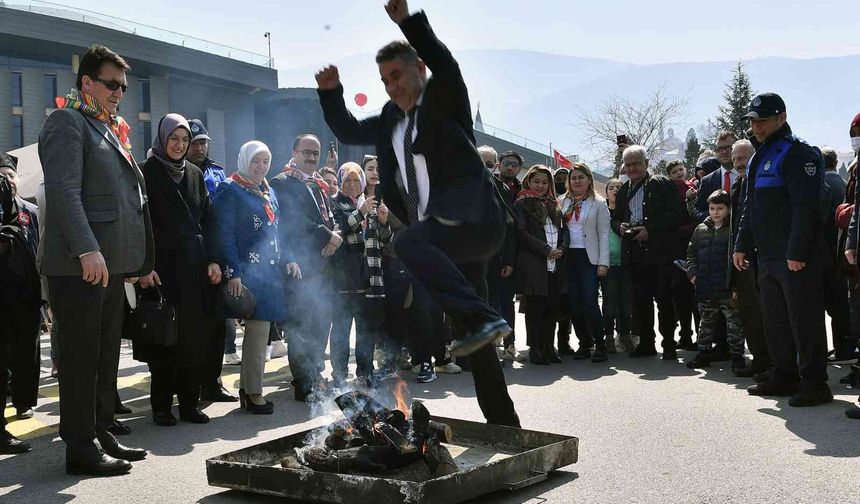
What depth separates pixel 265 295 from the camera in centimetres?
755

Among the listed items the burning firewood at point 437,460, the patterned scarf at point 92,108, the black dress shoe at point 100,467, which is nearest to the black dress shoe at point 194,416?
the black dress shoe at point 100,467

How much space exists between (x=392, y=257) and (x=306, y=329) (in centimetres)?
143

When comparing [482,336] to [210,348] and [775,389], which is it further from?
[775,389]

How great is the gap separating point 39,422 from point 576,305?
5946mm

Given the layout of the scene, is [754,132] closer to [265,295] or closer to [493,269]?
[493,269]

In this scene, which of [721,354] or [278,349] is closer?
[721,354]

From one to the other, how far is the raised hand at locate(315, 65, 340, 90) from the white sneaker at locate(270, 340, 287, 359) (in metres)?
6.62

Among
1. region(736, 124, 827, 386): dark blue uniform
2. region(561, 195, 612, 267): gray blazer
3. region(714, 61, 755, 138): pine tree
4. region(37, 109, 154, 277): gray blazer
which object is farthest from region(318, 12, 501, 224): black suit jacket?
region(714, 61, 755, 138): pine tree

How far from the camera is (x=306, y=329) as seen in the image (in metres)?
8.31

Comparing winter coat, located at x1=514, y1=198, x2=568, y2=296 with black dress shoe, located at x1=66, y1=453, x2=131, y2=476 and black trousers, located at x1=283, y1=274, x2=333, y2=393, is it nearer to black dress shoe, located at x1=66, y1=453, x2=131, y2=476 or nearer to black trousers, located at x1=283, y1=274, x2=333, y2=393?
black trousers, located at x1=283, y1=274, x2=333, y2=393

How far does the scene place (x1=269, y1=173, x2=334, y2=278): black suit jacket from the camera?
27.0 feet

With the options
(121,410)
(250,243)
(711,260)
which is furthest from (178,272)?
(711,260)

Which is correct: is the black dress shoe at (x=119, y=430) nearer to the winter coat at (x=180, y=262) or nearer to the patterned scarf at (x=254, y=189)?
the winter coat at (x=180, y=262)

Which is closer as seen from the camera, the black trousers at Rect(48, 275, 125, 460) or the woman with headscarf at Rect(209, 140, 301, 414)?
the black trousers at Rect(48, 275, 125, 460)
